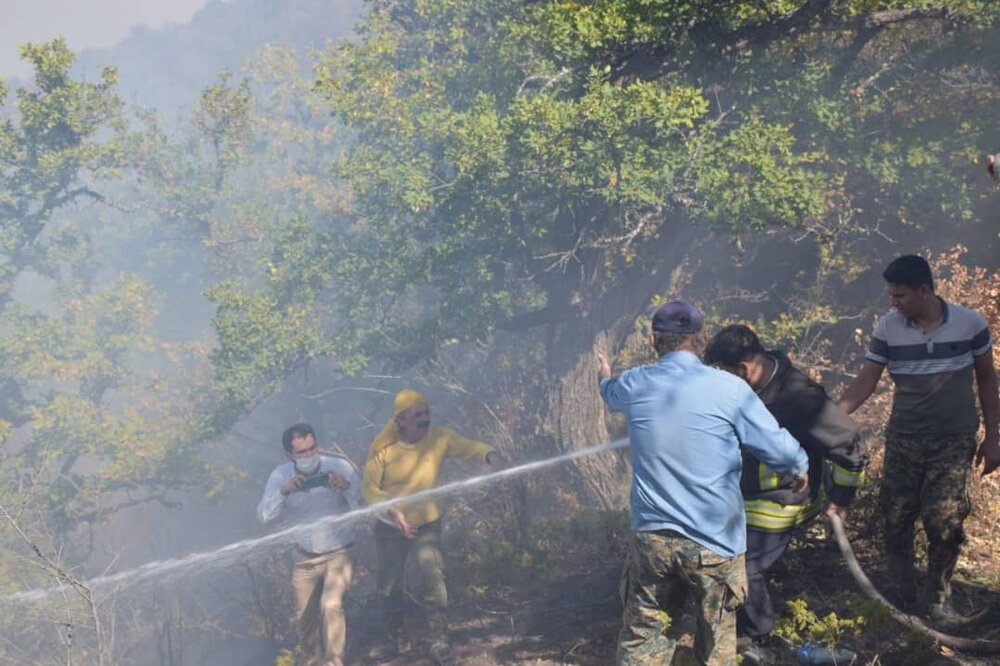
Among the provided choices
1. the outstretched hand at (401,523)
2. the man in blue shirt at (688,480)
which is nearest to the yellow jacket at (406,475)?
the outstretched hand at (401,523)

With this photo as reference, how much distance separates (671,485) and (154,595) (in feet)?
43.5

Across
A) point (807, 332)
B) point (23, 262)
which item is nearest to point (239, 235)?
point (23, 262)

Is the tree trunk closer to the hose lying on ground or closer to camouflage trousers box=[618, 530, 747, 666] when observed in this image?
the hose lying on ground

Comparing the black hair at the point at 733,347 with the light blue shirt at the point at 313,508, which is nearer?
the black hair at the point at 733,347

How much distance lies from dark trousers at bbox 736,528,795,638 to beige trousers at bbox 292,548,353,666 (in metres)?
3.94

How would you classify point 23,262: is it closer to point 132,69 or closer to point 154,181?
point 154,181

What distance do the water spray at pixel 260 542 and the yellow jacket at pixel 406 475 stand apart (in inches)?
2.7

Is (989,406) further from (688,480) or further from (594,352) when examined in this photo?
(594,352)

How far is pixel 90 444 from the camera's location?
19500mm

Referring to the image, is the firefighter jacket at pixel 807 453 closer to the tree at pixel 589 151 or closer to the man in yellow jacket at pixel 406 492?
the man in yellow jacket at pixel 406 492

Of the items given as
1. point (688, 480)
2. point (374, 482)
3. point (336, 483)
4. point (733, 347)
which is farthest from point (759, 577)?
point (336, 483)

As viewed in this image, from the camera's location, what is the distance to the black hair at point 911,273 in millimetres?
4109

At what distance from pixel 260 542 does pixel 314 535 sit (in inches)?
149

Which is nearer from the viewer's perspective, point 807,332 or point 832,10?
point 832,10
